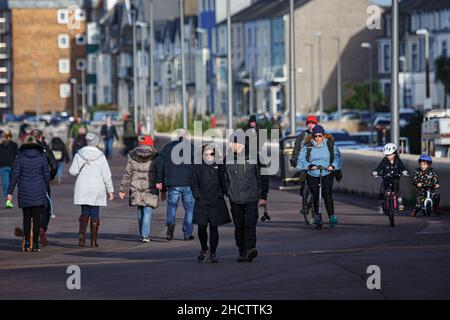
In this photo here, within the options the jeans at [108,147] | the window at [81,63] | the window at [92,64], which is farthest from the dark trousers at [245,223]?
the window at [81,63]

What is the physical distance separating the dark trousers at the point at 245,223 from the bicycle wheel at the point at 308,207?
5.26m

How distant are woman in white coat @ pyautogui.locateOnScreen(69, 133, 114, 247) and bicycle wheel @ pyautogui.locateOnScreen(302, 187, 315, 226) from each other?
359 centimetres

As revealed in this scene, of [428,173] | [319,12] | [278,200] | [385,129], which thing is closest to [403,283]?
[428,173]

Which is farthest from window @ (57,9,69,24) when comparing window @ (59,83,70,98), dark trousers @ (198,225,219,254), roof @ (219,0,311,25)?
dark trousers @ (198,225,219,254)

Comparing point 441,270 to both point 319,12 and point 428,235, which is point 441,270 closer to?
point 428,235

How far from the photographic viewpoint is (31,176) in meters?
21.5

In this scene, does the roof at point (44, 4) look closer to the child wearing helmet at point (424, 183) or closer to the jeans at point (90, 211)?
the child wearing helmet at point (424, 183)

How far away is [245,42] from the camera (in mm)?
116562

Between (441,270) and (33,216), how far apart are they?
284 inches

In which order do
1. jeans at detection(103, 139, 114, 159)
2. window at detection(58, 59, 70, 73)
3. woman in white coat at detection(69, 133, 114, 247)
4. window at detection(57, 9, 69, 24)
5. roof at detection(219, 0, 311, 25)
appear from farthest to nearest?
window at detection(57, 9, 69, 24)
window at detection(58, 59, 70, 73)
roof at detection(219, 0, 311, 25)
jeans at detection(103, 139, 114, 159)
woman in white coat at detection(69, 133, 114, 247)

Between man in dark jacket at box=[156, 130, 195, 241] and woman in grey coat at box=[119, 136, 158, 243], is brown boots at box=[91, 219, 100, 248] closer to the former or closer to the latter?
woman in grey coat at box=[119, 136, 158, 243]

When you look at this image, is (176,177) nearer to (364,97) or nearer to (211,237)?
(211,237)

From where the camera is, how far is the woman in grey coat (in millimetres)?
22234

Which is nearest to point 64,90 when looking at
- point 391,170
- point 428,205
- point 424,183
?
point 424,183
